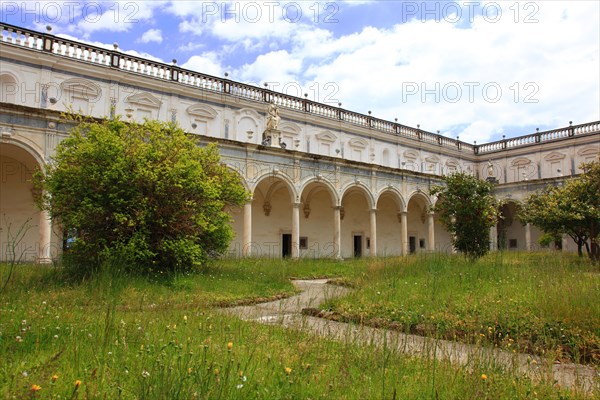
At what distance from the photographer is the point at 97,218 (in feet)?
34.6

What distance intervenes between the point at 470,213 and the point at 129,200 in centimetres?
1149

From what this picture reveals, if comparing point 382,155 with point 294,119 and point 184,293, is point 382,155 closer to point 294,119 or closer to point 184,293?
point 294,119

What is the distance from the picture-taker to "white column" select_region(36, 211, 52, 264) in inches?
614

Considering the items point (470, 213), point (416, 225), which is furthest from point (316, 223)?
point (470, 213)

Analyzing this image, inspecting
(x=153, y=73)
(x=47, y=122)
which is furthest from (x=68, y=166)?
(x=153, y=73)

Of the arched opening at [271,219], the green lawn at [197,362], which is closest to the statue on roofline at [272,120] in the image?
the arched opening at [271,219]

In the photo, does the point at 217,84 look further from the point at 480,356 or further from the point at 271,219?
the point at 480,356

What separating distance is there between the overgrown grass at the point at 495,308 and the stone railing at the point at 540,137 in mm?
31675

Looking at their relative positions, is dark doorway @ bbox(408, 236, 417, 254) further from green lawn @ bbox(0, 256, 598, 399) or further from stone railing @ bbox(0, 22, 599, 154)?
green lawn @ bbox(0, 256, 598, 399)

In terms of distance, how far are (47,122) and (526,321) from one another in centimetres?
1634

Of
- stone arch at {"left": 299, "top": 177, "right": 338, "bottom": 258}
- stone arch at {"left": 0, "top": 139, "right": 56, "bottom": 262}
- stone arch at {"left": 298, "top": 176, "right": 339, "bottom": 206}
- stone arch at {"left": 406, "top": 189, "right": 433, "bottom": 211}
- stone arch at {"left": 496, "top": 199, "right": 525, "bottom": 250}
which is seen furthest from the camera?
stone arch at {"left": 496, "top": 199, "right": 525, "bottom": 250}

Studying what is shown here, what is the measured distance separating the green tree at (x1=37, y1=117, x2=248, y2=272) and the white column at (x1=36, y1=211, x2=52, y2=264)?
499cm

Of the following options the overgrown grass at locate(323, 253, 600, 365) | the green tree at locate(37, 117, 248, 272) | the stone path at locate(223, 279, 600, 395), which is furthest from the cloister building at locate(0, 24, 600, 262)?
the stone path at locate(223, 279, 600, 395)

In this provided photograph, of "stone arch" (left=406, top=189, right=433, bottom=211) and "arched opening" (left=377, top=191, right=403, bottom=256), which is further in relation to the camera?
"arched opening" (left=377, top=191, right=403, bottom=256)
